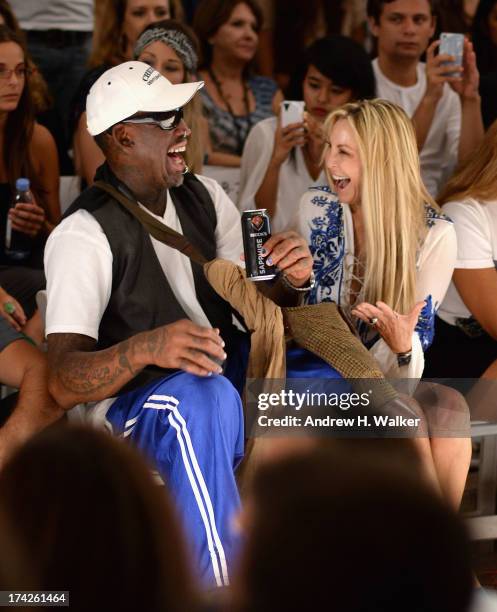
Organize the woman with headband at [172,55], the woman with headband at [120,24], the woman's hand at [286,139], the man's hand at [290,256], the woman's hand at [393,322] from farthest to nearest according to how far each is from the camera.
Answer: the woman with headband at [120,24] → the woman's hand at [286,139] → the woman with headband at [172,55] → the woman's hand at [393,322] → the man's hand at [290,256]

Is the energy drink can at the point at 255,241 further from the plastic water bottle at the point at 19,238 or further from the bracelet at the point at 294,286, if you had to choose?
the plastic water bottle at the point at 19,238

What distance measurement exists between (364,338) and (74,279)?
0.94m

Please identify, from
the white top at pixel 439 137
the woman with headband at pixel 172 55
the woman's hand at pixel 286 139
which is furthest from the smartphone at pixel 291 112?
the white top at pixel 439 137

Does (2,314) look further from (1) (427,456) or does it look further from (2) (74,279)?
(1) (427,456)

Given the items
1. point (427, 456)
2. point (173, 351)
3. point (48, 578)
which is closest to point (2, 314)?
point (173, 351)

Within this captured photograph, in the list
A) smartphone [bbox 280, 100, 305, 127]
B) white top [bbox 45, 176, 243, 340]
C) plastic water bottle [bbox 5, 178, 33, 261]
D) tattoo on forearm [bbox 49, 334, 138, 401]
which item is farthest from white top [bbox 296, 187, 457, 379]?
plastic water bottle [bbox 5, 178, 33, 261]

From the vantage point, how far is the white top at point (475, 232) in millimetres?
3689

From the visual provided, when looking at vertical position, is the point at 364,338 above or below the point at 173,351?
below

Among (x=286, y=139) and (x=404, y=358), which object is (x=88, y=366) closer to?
(x=404, y=358)

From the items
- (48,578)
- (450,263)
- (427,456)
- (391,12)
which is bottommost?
(427,456)

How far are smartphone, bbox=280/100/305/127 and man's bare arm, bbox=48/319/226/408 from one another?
1555mm

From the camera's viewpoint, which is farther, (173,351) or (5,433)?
(5,433)

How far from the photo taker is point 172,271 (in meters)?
3.17

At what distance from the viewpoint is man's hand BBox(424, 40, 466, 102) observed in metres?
4.24
